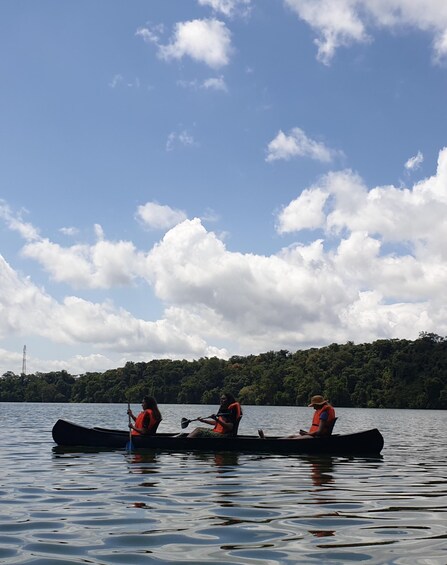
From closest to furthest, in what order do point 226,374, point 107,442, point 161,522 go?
point 161,522, point 107,442, point 226,374

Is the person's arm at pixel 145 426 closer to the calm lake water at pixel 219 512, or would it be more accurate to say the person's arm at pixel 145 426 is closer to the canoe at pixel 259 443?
the canoe at pixel 259 443

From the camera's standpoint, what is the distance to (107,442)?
22.2 meters

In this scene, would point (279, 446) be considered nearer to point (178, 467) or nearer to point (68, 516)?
point (178, 467)

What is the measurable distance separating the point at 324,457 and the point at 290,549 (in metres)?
12.8

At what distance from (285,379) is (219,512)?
137 meters

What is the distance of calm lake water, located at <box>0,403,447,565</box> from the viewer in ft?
26.0

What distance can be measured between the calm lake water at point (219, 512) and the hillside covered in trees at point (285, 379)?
275ft

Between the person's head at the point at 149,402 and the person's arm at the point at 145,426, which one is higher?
the person's head at the point at 149,402

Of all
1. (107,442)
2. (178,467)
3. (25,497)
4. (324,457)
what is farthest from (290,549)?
(107,442)

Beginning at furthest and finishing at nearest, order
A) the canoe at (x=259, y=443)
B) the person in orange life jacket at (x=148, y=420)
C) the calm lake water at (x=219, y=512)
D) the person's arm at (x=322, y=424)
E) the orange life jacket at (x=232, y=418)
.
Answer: the person in orange life jacket at (x=148, y=420) → the orange life jacket at (x=232, y=418) → the person's arm at (x=322, y=424) → the canoe at (x=259, y=443) → the calm lake water at (x=219, y=512)

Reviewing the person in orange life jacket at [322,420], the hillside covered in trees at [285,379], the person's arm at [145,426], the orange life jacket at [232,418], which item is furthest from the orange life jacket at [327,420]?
the hillside covered in trees at [285,379]

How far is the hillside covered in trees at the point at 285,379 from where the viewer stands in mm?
126312

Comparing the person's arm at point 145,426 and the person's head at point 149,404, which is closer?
the person's head at point 149,404

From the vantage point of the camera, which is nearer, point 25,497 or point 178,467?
point 25,497
